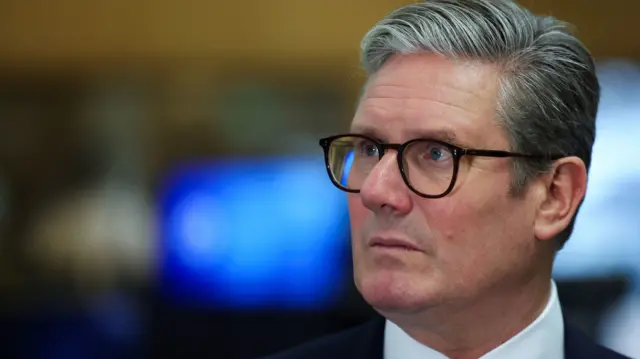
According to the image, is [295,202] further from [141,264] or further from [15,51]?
[15,51]

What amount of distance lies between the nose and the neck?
0.18 m

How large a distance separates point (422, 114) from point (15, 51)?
3.18m

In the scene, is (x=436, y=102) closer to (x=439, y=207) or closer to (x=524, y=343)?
(x=439, y=207)

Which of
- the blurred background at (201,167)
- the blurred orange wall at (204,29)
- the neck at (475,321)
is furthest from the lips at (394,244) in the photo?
the blurred orange wall at (204,29)

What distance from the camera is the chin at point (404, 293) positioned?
1612mm

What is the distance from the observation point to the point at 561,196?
176 cm

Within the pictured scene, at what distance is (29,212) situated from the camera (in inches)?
173

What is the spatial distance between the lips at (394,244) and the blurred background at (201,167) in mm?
2356

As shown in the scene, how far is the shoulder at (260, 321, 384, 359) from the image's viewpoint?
6.00ft

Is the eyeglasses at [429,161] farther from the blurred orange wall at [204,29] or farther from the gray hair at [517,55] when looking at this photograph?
the blurred orange wall at [204,29]

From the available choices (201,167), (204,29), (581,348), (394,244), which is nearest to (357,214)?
(394,244)

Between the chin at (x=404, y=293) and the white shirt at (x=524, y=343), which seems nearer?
the chin at (x=404, y=293)

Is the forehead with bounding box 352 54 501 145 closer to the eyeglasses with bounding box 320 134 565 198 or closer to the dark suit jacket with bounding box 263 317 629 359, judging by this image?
the eyeglasses with bounding box 320 134 565 198

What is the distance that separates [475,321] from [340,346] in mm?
277
